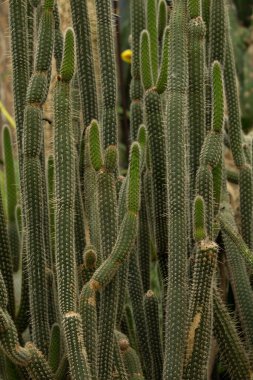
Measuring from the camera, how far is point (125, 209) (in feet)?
8.32

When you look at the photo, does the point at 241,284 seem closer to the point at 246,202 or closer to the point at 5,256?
the point at 246,202

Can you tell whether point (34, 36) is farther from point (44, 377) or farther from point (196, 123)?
point (44, 377)

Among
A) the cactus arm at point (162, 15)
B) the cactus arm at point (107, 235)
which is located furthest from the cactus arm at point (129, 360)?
the cactus arm at point (162, 15)

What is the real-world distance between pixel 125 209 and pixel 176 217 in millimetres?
177

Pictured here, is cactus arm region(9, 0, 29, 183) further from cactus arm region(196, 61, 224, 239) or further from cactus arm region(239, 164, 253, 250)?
cactus arm region(239, 164, 253, 250)

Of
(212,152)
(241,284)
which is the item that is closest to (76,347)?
(212,152)

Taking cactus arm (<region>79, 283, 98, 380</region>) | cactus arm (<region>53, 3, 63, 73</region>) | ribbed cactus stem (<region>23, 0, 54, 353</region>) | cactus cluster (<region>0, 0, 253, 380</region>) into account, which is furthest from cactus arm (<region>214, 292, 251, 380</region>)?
cactus arm (<region>53, 3, 63, 73</region>)

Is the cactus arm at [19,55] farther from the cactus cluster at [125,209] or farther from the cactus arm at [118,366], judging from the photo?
the cactus arm at [118,366]

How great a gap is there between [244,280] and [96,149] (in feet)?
2.55

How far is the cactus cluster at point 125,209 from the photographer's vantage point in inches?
94.3

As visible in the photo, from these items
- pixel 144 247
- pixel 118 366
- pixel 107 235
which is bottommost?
pixel 118 366

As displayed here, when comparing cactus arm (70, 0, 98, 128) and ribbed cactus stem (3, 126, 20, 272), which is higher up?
cactus arm (70, 0, 98, 128)

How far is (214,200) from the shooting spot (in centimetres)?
264

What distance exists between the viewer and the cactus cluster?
7.86 ft
